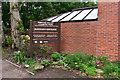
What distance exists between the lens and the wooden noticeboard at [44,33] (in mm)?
5923

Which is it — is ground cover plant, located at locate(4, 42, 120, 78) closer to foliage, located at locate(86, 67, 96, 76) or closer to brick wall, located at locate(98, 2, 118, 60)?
foliage, located at locate(86, 67, 96, 76)

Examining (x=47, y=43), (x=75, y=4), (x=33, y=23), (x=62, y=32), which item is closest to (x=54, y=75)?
(x=47, y=43)

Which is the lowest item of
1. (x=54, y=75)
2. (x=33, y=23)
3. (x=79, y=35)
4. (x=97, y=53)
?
(x=54, y=75)

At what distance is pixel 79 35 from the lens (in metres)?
6.30

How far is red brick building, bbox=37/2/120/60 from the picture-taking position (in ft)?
17.0

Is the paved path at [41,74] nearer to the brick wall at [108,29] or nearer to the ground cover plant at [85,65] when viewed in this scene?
the ground cover plant at [85,65]

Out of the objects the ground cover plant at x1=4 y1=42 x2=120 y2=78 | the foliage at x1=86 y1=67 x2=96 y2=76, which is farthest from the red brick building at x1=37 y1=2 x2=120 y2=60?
the foliage at x1=86 y1=67 x2=96 y2=76

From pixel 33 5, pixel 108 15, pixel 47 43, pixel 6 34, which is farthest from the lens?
pixel 33 5

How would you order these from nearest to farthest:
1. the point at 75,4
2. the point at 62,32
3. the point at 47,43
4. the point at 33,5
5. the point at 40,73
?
the point at 40,73, the point at 47,43, the point at 62,32, the point at 33,5, the point at 75,4

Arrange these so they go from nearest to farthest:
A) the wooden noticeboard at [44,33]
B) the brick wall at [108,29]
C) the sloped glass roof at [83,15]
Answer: the brick wall at [108,29] < the wooden noticeboard at [44,33] < the sloped glass roof at [83,15]

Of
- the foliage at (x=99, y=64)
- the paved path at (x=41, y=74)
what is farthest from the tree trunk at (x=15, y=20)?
the foliage at (x=99, y=64)

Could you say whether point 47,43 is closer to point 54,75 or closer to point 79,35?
point 79,35

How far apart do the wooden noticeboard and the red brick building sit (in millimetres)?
757

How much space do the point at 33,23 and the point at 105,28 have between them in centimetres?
350
